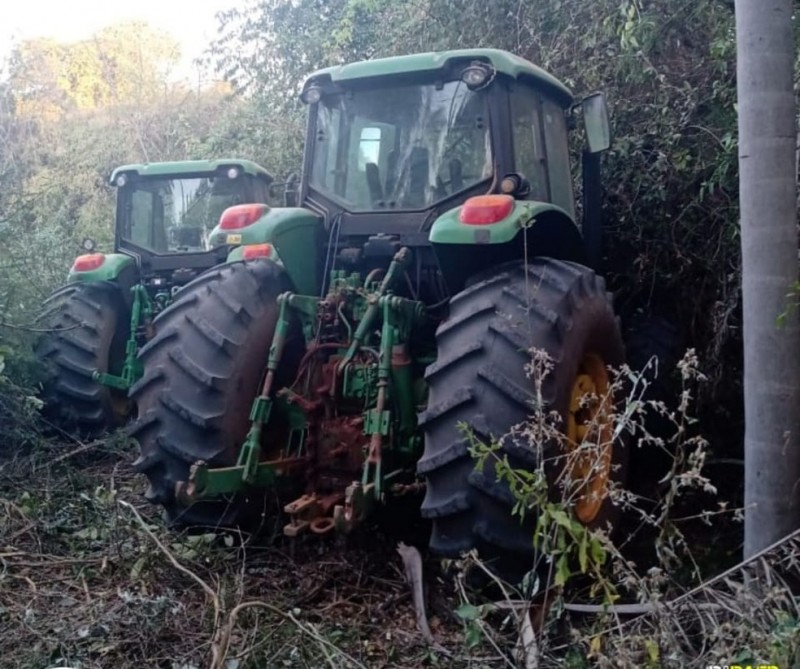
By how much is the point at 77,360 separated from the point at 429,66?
11.3ft

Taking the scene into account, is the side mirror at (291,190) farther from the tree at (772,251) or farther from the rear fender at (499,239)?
the tree at (772,251)

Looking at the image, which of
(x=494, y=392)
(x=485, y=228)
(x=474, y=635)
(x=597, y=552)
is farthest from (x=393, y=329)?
(x=597, y=552)

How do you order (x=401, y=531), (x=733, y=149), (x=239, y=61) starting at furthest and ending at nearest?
(x=239, y=61) → (x=733, y=149) → (x=401, y=531)

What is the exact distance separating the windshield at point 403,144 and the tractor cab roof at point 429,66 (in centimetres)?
10

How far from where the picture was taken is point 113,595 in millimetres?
3252

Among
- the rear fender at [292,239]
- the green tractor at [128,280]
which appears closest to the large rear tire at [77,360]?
the green tractor at [128,280]

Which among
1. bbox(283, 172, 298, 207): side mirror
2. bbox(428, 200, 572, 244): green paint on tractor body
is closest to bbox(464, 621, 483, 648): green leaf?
bbox(428, 200, 572, 244): green paint on tractor body

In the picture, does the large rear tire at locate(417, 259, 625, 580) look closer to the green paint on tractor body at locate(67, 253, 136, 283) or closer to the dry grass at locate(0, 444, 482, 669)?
the dry grass at locate(0, 444, 482, 669)

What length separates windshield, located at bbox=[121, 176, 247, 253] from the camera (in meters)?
7.25

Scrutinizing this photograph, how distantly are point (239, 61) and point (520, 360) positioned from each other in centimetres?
985

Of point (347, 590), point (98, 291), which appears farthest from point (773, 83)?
point (98, 291)

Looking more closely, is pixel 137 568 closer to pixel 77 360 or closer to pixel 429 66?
pixel 429 66

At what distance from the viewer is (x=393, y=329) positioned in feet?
11.5

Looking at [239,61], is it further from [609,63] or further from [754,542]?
[754,542]
